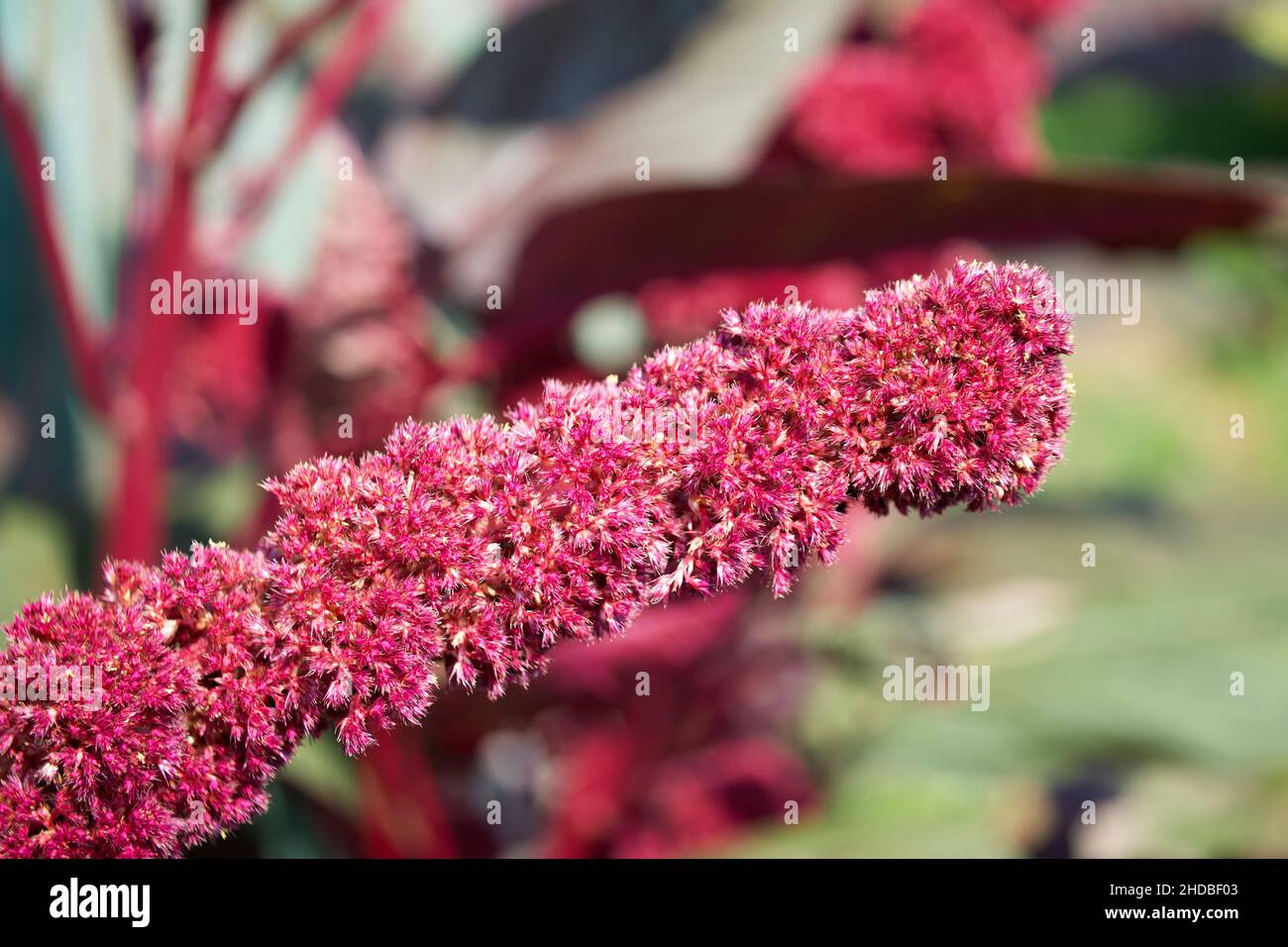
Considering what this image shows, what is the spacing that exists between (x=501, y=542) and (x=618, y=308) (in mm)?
1000

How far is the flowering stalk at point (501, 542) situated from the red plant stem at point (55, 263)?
1.76 ft

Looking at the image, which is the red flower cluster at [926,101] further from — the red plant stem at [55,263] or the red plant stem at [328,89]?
the red plant stem at [55,263]

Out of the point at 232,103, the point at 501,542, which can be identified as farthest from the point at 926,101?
the point at 501,542

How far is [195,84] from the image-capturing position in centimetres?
97

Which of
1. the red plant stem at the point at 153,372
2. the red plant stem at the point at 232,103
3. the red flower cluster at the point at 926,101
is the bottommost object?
the red plant stem at the point at 153,372

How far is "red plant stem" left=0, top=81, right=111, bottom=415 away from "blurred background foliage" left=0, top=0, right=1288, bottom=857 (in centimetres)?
5

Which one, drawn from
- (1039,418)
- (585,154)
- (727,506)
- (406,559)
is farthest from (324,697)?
(585,154)

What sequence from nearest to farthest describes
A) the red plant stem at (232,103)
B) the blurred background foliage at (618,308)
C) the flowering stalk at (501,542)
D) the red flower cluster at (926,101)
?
the flowering stalk at (501,542)
the red plant stem at (232,103)
the blurred background foliage at (618,308)
the red flower cluster at (926,101)

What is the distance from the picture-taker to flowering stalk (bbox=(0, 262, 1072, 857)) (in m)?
A: 0.48

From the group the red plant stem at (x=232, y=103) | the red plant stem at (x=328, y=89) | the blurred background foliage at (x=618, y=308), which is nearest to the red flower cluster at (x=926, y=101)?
the blurred background foliage at (x=618, y=308)

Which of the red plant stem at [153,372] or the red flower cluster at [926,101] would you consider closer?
the red plant stem at [153,372]

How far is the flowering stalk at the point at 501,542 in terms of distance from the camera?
0.48 meters
